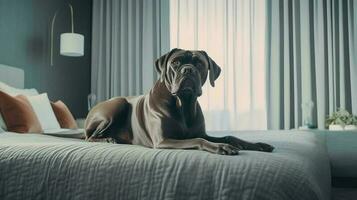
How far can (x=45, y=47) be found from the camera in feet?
13.9

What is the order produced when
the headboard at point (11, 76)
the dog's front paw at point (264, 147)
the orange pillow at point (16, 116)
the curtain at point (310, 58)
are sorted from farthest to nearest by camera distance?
the curtain at point (310, 58) < the headboard at point (11, 76) < the orange pillow at point (16, 116) < the dog's front paw at point (264, 147)

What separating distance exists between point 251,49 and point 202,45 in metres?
0.59

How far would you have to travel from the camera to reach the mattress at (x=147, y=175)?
0.87 meters

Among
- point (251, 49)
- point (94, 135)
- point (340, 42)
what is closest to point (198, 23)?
point (251, 49)

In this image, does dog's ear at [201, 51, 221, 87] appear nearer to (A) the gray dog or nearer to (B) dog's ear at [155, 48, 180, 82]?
(A) the gray dog

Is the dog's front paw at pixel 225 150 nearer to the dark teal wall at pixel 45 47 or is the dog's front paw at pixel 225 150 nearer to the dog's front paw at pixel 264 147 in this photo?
the dog's front paw at pixel 264 147

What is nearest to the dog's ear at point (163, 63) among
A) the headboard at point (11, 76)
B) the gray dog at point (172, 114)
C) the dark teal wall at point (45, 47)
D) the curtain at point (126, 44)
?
the gray dog at point (172, 114)

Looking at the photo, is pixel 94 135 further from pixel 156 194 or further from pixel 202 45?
pixel 202 45

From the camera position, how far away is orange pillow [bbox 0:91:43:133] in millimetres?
2461

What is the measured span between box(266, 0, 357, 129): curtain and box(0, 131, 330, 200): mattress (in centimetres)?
330

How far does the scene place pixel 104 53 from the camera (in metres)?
5.12

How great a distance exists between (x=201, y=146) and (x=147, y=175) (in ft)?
0.69

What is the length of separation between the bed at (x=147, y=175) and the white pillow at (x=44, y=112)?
1.72 metres

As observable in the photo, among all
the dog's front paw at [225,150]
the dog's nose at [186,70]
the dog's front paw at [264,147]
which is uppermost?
the dog's nose at [186,70]
